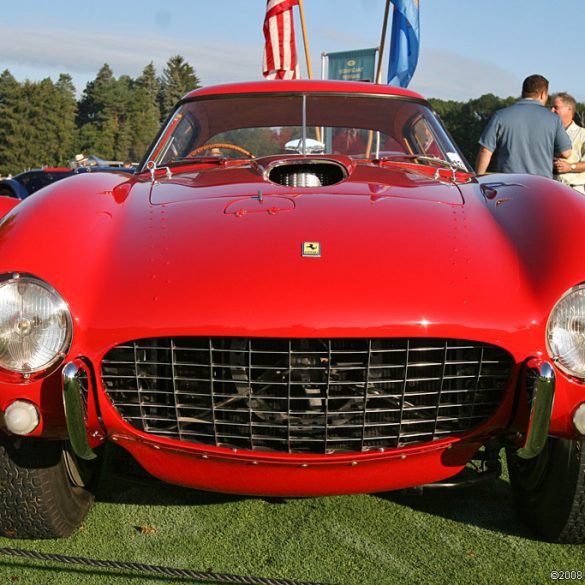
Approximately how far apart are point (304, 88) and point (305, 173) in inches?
37.9

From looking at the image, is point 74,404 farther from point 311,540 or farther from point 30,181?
point 30,181

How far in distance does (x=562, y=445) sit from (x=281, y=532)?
1.00 m

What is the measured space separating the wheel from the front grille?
0.42 m

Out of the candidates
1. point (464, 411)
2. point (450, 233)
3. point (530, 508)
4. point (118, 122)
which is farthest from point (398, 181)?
point (118, 122)

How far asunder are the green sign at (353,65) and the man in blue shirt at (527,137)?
6.50m

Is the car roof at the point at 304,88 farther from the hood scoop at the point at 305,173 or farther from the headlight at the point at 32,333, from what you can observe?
the headlight at the point at 32,333

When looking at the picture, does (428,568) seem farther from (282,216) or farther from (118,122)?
(118,122)

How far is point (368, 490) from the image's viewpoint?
2.22m

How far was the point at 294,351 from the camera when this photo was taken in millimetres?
1985

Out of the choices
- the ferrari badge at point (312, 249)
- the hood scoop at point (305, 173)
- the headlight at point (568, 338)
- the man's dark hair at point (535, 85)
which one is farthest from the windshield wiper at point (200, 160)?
the man's dark hair at point (535, 85)

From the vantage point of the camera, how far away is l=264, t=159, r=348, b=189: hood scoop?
2.90 meters

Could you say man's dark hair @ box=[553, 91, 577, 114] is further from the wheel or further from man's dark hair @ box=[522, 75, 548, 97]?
the wheel

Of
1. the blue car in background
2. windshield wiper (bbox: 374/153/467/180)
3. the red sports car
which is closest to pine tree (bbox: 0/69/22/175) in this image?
the blue car in background

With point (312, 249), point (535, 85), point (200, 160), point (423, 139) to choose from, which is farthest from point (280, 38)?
point (312, 249)
